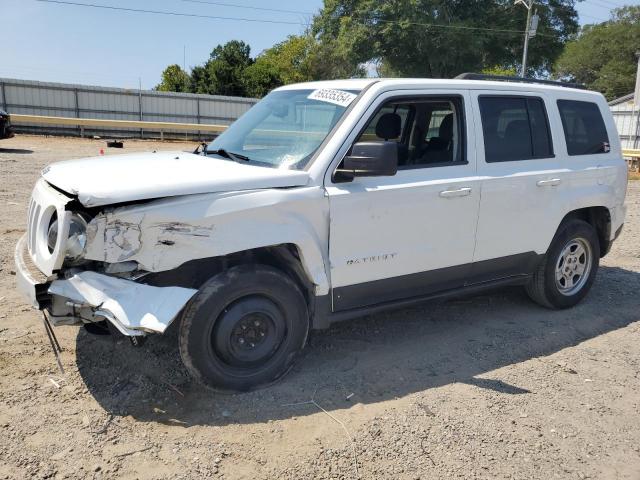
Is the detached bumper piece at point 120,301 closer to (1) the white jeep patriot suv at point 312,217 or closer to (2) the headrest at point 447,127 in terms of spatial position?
(1) the white jeep patriot suv at point 312,217

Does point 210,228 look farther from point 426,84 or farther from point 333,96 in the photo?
point 426,84

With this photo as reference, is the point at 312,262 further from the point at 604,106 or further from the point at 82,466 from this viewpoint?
the point at 604,106

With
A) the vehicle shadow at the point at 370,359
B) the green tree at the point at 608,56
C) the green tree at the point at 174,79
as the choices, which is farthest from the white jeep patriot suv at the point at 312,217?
the green tree at the point at 608,56

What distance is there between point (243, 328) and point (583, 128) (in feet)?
12.5

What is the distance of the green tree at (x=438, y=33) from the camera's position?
33.7m

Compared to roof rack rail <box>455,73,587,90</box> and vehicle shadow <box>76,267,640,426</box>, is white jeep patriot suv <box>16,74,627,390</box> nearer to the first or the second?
roof rack rail <box>455,73,587,90</box>

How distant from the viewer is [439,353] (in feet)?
14.3

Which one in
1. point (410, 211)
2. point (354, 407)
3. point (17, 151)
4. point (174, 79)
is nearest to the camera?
point (354, 407)

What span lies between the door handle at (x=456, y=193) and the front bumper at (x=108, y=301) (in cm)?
199

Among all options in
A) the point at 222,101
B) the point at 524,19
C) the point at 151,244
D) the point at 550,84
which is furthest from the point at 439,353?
the point at 524,19

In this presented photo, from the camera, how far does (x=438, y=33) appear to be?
3372 cm

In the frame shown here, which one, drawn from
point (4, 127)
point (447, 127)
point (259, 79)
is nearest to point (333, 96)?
point (447, 127)

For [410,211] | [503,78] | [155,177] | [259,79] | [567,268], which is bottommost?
[567,268]

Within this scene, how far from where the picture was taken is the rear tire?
17.0 feet
